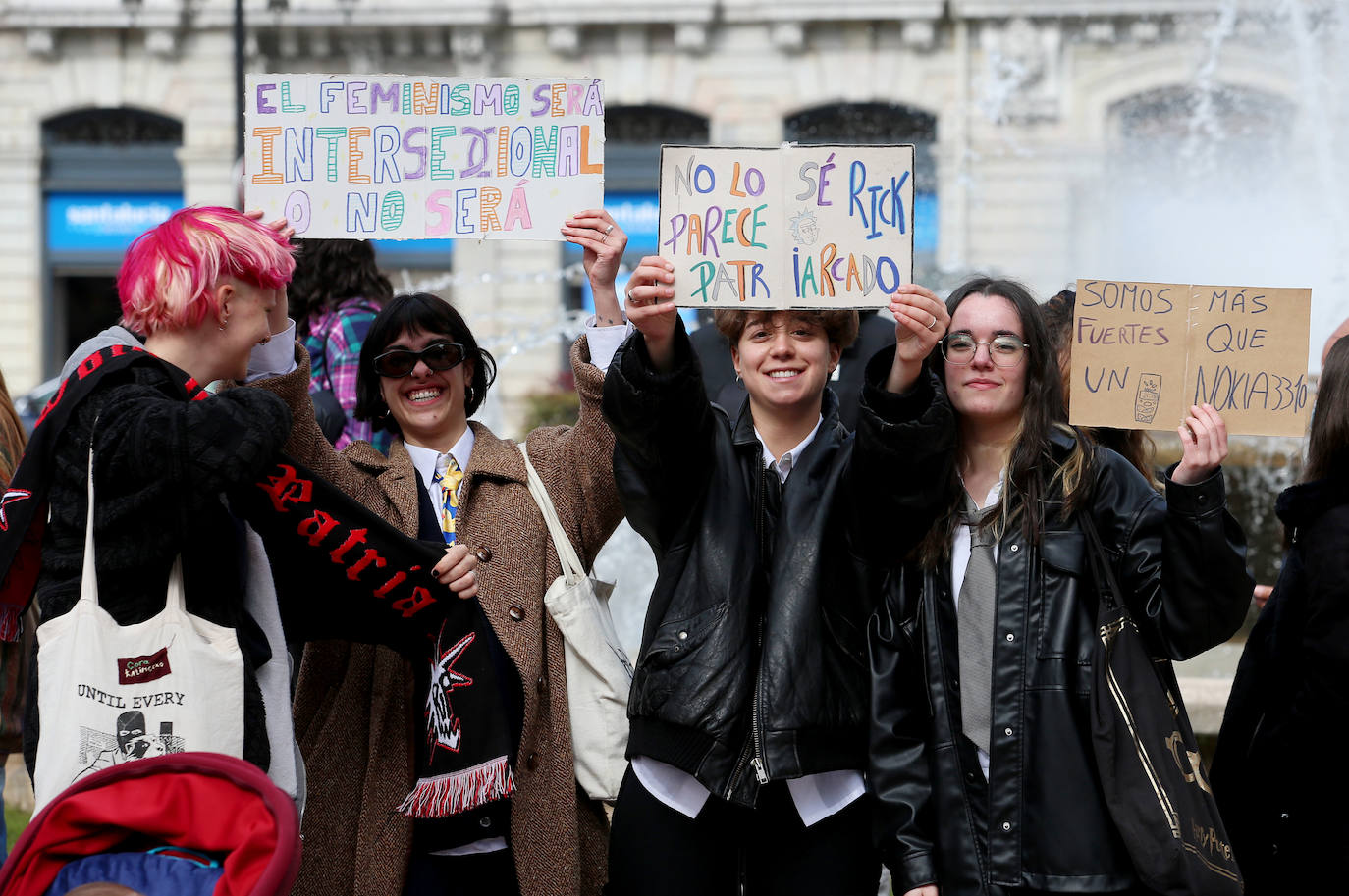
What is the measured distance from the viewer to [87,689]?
233 centimetres

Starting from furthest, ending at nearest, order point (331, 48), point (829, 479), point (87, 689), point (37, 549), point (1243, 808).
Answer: point (331, 48)
point (1243, 808)
point (829, 479)
point (37, 549)
point (87, 689)

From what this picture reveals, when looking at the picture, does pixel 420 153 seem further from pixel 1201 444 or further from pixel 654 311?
pixel 1201 444

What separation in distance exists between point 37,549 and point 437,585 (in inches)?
29.4

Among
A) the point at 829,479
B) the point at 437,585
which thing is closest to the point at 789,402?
the point at 829,479

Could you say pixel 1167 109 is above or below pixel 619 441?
above

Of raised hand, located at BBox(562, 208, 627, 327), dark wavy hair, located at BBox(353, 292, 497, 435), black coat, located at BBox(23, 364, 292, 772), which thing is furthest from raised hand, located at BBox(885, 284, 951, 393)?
black coat, located at BBox(23, 364, 292, 772)

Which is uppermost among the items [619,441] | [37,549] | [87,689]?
[619,441]

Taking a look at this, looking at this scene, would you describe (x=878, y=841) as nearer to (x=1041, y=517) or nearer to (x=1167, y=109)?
(x=1041, y=517)

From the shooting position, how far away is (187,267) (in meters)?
2.64

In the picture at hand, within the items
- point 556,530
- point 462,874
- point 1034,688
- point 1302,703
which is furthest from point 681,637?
point 1302,703

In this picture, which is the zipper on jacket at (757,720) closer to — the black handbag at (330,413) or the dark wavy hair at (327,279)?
the black handbag at (330,413)

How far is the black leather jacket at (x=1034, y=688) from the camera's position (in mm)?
2570

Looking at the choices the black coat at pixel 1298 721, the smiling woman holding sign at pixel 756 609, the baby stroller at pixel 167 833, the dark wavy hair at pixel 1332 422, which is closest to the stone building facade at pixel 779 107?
the dark wavy hair at pixel 1332 422

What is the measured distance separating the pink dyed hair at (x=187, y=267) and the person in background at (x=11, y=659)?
69cm
